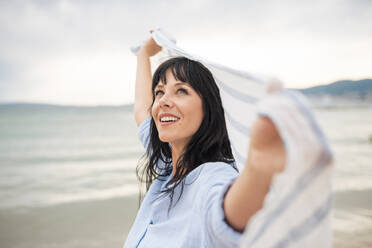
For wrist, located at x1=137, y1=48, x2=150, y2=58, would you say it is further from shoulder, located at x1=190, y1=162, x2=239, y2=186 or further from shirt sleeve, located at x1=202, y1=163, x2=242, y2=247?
shirt sleeve, located at x1=202, y1=163, x2=242, y2=247

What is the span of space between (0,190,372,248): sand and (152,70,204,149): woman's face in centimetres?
309

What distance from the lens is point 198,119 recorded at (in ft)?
5.62

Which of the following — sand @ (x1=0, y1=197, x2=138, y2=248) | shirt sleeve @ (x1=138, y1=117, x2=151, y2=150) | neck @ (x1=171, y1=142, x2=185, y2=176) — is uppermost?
neck @ (x1=171, y1=142, x2=185, y2=176)

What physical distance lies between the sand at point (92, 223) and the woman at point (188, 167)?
9.01ft

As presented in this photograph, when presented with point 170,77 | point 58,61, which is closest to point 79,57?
point 58,61

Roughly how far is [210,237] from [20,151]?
14541 millimetres

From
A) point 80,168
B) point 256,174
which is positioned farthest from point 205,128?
point 80,168

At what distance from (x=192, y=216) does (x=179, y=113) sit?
1.99 ft

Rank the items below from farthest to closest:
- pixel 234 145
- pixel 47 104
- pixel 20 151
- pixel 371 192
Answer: pixel 47 104 < pixel 20 151 < pixel 371 192 < pixel 234 145

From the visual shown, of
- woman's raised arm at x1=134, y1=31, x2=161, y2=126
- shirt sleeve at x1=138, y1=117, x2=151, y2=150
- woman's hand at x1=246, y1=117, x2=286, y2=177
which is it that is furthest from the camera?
woman's raised arm at x1=134, y1=31, x2=161, y2=126

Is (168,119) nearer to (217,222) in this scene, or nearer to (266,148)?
(217,222)

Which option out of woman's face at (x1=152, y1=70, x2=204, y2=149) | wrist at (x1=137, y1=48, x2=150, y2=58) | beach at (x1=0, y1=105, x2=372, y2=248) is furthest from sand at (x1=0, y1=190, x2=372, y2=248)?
woman's face at (x1=152, y1=70, x2=204, y2=149)

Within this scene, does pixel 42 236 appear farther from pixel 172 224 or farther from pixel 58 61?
pixel 58 61

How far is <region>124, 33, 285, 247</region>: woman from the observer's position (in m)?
0.86
